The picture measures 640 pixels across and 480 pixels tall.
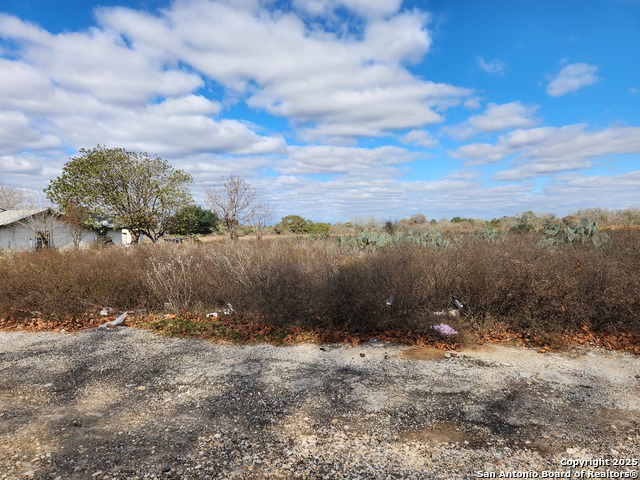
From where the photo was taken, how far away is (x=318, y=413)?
3.86m

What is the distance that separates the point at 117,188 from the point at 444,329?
68.6ft

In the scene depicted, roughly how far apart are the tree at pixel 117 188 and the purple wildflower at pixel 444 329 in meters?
19.8

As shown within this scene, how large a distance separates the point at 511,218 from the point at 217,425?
27658 millimetres

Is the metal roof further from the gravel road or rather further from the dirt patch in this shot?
the dirt patch

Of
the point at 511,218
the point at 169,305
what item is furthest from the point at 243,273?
the point at 511,218

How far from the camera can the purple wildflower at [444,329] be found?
6009 mm

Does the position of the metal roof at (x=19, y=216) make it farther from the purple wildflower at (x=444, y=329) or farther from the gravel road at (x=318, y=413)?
the purple wildflower at (x=444, y=329)

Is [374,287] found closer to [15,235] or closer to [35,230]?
[35,230]

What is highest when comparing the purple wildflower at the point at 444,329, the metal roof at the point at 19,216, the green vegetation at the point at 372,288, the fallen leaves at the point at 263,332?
the metal roof at the point at 19,216

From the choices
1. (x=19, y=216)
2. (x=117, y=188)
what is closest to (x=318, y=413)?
(x=117, y=188)

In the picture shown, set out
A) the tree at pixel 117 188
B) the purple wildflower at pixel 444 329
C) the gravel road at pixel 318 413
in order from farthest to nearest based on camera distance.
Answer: the tree at pixel 117 188 → the purple wildflower at pixel 444 329 → the gravel road at pixel 318 413

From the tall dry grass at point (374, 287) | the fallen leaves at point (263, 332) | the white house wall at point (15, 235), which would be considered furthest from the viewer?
the white house wall at point (15, 235)

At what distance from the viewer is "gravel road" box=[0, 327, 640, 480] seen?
3.05m

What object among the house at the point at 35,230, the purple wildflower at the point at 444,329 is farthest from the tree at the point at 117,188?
the purple wildflower at the point at 444,329
